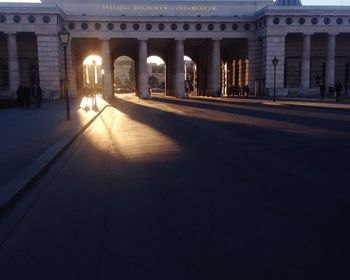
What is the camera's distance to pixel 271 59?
52656mm

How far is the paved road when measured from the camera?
4.03m

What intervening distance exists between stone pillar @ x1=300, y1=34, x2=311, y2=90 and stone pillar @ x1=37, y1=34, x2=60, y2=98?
92.4ft

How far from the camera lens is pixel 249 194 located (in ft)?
21.2

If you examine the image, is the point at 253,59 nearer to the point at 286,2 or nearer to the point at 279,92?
the point at 279,92

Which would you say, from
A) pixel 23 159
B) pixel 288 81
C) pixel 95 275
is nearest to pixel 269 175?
pixel 95 275

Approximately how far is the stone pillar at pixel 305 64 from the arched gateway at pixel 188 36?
11 cm

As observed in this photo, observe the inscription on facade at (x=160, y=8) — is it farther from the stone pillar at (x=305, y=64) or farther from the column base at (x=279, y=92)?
the column base at (x=279, y=92)

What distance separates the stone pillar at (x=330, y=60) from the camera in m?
53.2

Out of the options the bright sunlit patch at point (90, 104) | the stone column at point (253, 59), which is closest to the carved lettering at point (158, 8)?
the stone column at point (253, 59)

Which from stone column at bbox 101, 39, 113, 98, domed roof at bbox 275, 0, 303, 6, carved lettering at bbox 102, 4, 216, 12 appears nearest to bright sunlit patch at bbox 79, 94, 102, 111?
stone column at bbox 101, 39, 113, 98

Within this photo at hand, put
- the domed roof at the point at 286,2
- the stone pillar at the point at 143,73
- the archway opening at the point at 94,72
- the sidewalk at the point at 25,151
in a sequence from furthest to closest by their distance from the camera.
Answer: the domed roof at the point at 286,2 → the stone pillar at the point at 143,73 → the archway opening at the point at 94,72 → the sidewalk at the point at 25,151

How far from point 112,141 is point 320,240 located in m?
9.59

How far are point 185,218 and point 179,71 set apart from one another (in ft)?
175

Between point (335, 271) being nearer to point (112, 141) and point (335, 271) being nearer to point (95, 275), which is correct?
point (95, 275)
